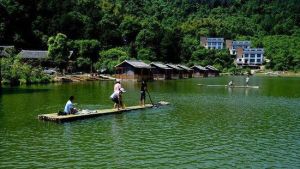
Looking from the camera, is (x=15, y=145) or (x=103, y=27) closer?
(x=15, y=145)

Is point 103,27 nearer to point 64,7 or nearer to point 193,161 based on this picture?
point 64,7

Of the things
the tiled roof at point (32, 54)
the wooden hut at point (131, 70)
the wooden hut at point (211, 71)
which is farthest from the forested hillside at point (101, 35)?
the wooden hut at point (131, 70)

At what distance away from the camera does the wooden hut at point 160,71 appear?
8112 cm

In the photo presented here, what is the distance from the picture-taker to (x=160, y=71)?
83562 mm

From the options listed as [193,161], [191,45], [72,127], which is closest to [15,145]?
[72,127]

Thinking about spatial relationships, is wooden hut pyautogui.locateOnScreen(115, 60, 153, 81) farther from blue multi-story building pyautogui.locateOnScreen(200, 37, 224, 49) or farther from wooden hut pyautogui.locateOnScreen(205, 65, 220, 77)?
blue multi-story building pyautogui.locateOnScreen(200, 37, 224, 49)

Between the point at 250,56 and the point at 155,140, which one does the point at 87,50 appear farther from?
the point at 250,56

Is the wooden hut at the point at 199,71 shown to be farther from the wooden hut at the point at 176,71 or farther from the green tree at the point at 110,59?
the green tree at the point at 110,59

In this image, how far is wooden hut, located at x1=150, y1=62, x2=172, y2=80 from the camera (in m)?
81.1

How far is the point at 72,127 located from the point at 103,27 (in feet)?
322

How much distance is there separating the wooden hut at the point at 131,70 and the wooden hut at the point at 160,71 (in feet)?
16.7

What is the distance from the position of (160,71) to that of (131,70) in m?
11.2

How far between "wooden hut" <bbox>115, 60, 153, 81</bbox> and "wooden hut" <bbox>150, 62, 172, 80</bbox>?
5.08 m

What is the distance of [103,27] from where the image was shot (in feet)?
388
